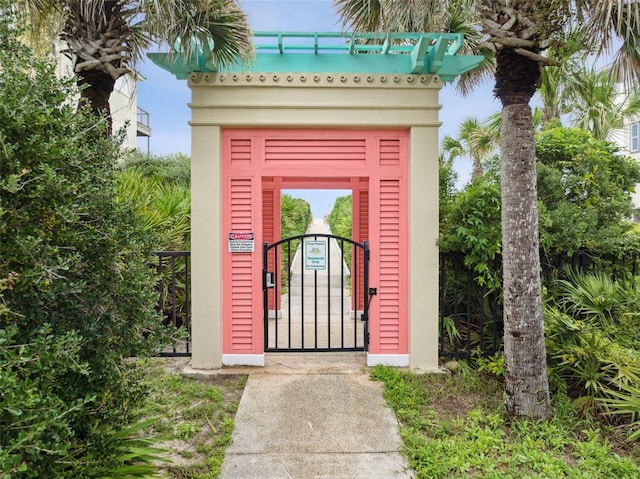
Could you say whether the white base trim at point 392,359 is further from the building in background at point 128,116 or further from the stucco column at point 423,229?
the building in background at point 128,116

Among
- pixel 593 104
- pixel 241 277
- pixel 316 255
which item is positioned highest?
pixel 593 104

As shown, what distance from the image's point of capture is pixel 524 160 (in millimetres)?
3869

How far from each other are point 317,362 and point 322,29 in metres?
4.53

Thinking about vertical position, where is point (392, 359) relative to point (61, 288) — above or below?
below

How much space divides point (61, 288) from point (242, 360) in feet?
11.1

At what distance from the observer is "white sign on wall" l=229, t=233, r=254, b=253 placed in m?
5.26

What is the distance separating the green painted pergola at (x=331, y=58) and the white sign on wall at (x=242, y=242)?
2.17 metres

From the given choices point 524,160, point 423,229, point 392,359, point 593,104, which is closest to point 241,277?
point 392,359

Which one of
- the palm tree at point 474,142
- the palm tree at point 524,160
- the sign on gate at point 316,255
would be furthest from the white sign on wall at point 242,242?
the palm tree at point 474,142

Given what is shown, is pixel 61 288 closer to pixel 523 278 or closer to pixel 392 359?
pixel 523 278

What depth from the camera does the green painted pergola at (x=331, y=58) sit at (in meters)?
4.91

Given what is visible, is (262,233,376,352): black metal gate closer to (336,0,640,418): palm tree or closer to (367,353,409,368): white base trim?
(367,353,409,368): white base trim

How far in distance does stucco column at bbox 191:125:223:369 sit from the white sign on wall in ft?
0.62

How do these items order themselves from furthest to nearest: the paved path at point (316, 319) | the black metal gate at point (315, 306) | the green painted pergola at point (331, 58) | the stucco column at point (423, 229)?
the paved path at point (316, 319)
the black metal gate at point (315, 306)
the stucco column at point (423, 229)
the green painted pergola at point (331, 58)
